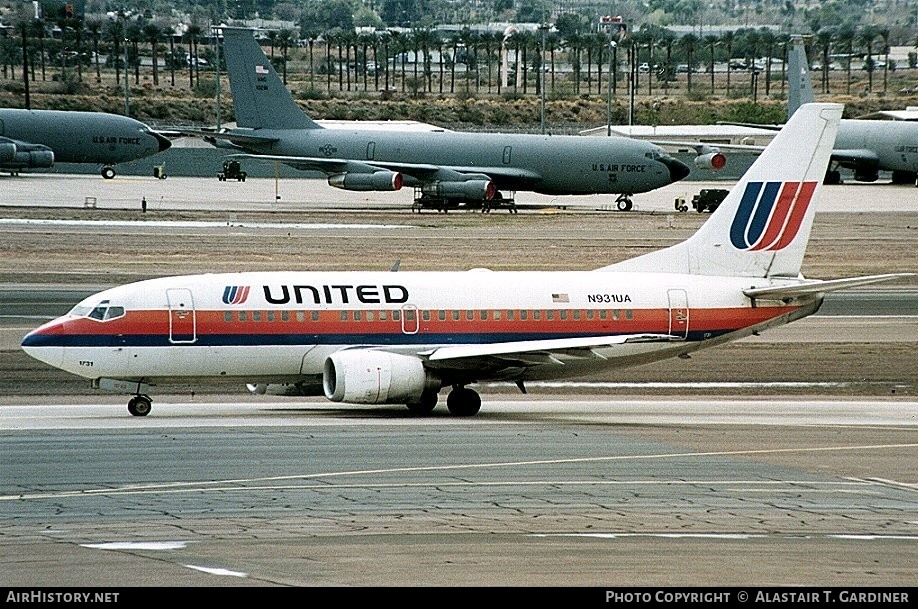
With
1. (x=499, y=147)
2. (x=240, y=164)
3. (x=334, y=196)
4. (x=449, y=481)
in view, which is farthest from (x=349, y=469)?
(x=240, y=164)

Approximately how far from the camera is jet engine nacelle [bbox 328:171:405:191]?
297 ft

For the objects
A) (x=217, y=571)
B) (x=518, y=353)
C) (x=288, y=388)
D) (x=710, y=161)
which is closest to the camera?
(x=217, y=571)

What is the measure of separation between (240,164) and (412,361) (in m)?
92.4

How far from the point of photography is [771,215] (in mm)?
38625

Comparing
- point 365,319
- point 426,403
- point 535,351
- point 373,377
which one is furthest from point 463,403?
point 365,319

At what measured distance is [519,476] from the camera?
85.6ft

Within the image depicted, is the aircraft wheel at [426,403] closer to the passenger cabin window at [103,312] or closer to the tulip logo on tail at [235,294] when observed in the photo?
the tulip logo on tail at [235,294]

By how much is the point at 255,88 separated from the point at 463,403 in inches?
2470

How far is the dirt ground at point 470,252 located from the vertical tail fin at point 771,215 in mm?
3870

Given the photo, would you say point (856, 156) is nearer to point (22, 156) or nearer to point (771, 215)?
point (22, 156)

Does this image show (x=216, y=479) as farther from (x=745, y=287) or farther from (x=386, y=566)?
(x=745, y=287)

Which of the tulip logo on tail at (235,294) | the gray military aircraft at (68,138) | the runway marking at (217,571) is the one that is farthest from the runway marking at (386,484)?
the gray military aircraft at (68,138)

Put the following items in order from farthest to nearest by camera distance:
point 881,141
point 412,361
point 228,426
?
point 881,141
point 412,361
point 228,426
